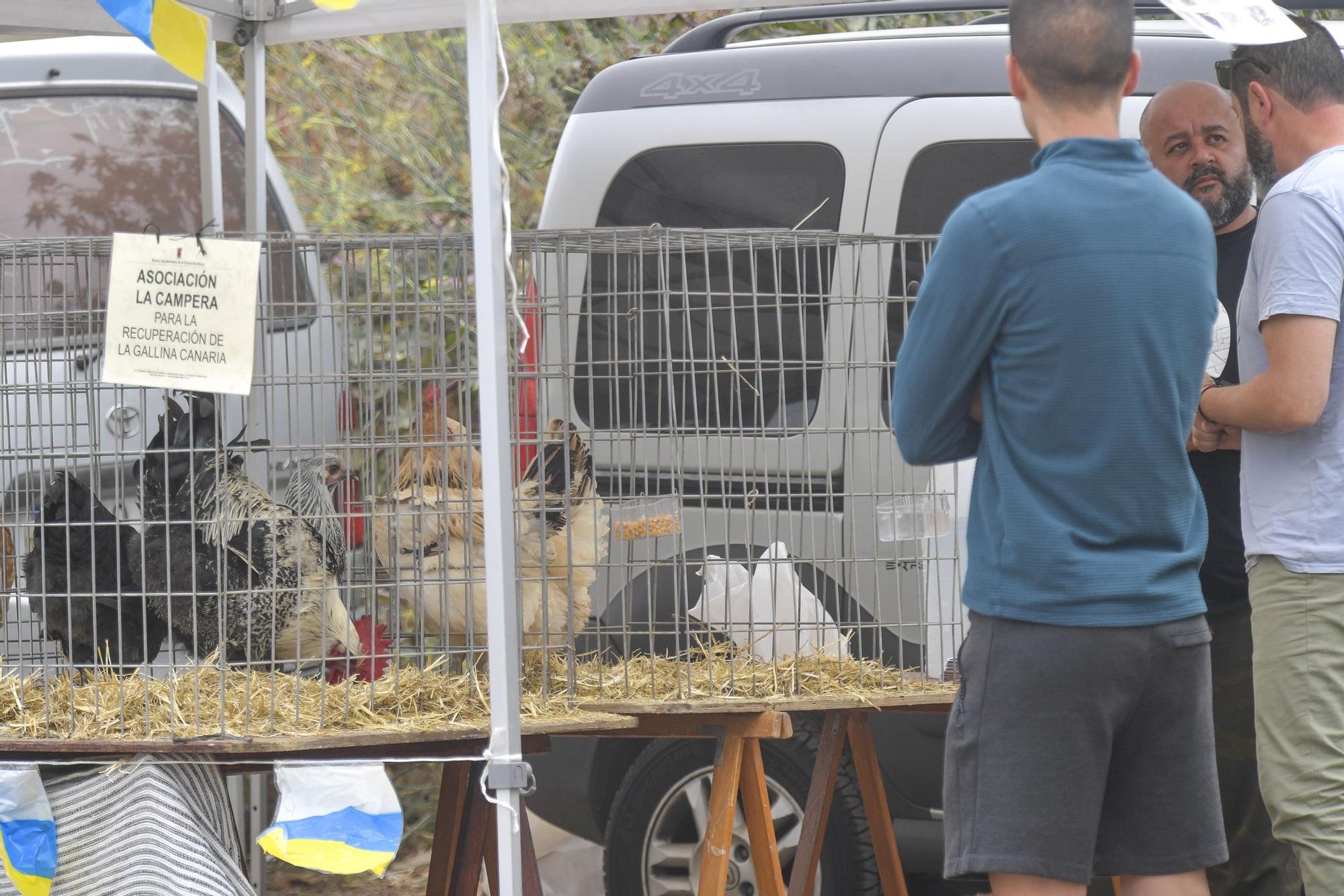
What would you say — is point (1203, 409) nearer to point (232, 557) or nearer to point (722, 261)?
point (722, 261)

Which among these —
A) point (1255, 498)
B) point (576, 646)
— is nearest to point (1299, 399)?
point (1255, 498)

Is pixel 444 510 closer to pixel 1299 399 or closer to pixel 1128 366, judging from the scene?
Result: pixel 1128 366

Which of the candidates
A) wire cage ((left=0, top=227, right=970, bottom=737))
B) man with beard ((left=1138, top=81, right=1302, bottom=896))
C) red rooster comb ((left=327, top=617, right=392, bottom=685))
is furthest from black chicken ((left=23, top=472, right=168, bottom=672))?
man with beard ((left=1138, top=81, right=1302, bottom=896))

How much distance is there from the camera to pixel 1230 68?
2.82m

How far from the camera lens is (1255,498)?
2.51 meters

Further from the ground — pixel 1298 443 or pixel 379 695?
pixel 1298 443

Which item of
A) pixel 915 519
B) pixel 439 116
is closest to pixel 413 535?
pixel 915 519

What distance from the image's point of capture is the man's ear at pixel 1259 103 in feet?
8.32

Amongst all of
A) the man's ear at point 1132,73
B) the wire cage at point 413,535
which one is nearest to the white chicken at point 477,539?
the wire cage at point 413,535

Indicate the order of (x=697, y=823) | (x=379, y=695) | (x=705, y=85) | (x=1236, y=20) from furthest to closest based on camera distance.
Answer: (x=705, y=85)
(x=697, y=823)
(x=379, y=695)
(x=1236, y=20)

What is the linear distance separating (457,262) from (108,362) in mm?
694

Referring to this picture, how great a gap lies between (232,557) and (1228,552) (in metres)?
2.11

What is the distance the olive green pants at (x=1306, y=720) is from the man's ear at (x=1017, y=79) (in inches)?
40.2

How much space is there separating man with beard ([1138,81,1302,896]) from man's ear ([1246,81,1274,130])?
0.34 metres
